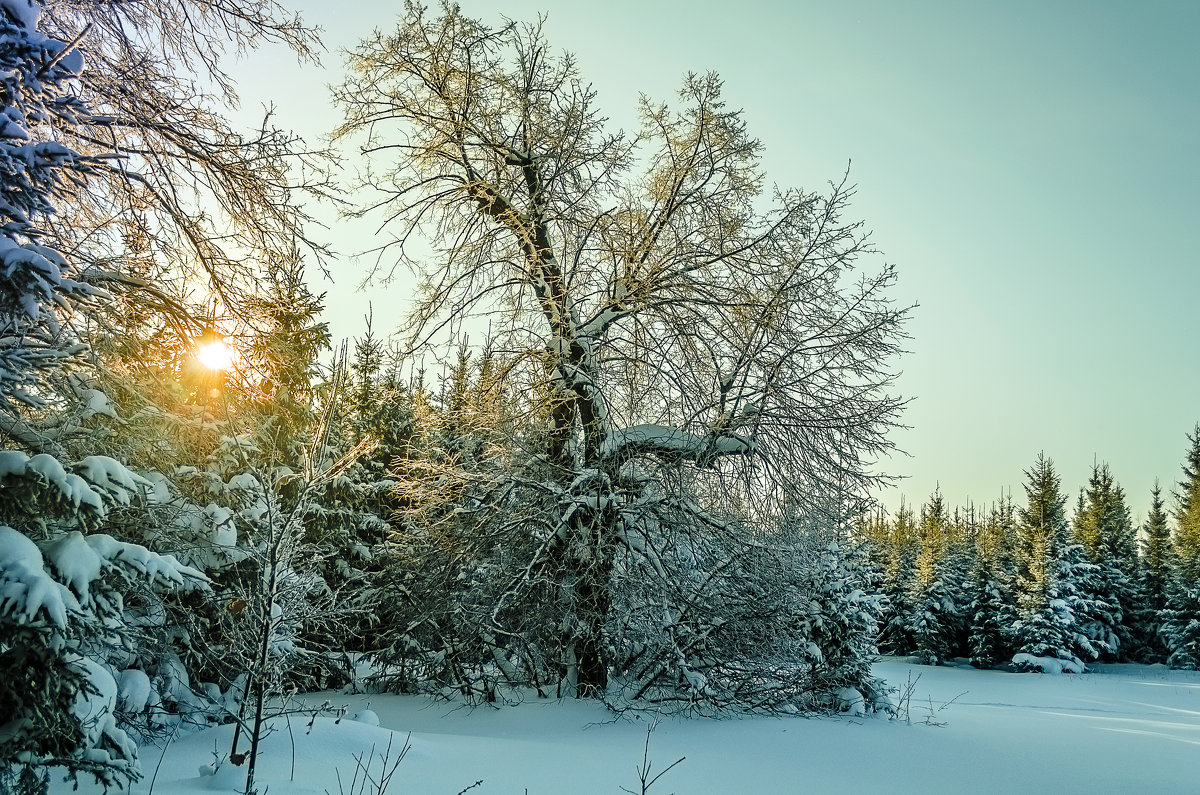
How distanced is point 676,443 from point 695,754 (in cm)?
391

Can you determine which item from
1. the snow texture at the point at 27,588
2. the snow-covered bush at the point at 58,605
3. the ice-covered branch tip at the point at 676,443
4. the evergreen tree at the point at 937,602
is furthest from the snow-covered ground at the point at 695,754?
the evergreen tree at the point at 937,602

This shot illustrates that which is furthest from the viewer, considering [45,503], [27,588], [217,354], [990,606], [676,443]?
[990,606]

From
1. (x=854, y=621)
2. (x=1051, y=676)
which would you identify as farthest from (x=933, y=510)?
(x=854, y=621)

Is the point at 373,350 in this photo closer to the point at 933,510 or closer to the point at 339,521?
the point at 339,521

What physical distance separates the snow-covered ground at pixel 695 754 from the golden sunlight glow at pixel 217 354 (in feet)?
9.26

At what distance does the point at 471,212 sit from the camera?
11555 mm

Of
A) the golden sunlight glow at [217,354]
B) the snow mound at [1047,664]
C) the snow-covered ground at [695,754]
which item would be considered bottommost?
the snow mound at [1047,664]

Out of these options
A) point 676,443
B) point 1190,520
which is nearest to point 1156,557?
point 1190,520

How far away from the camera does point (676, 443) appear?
10.1m

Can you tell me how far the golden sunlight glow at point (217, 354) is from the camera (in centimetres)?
538

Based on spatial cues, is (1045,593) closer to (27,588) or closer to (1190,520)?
(1190,520)

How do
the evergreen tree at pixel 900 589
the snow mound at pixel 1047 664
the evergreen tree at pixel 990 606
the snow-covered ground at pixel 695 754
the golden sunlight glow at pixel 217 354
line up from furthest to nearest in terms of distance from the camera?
the evergreen tree at pixel 900 589 → the evergreen tree at pixel 990 606 → the snow mound at pixel 1047 664 → the snow-covered ground at pixel 695 754 → the golden sunlight glow at pixel 217 354

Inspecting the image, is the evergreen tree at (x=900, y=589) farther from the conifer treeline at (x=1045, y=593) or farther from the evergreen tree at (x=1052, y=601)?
the evergreen tree at (x=1052, y=601)

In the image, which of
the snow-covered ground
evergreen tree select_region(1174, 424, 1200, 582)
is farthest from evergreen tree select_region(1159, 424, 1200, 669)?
the snow-covered ground
